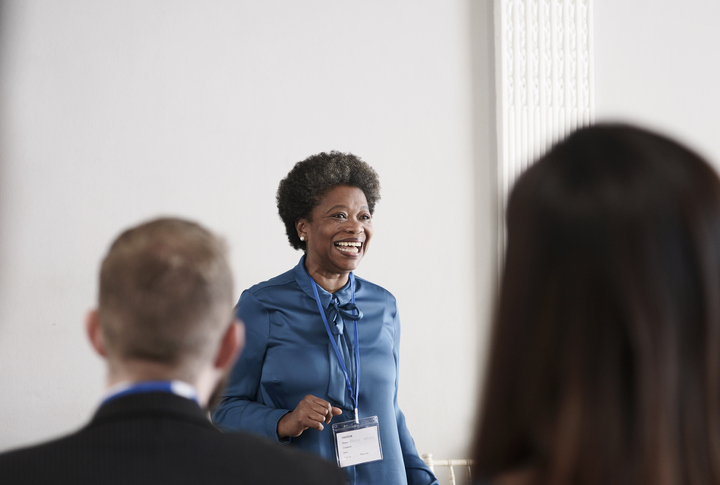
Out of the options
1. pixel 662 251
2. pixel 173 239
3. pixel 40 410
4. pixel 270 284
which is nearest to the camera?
pixel 662 251

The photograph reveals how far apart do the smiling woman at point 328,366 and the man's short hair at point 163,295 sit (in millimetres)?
1186

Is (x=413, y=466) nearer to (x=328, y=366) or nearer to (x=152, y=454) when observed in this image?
(x=328, y=366)

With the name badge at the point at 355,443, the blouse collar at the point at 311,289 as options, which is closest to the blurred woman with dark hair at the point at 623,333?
the name badge at the point at 355,443

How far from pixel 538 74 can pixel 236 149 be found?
205cm

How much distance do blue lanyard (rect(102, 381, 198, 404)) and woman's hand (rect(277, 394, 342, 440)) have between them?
1188 millimetres

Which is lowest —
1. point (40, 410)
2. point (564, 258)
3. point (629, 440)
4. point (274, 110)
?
point (40, 410)

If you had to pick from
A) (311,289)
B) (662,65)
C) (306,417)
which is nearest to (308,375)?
(306,417)

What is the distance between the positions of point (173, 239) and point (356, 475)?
1.51 m

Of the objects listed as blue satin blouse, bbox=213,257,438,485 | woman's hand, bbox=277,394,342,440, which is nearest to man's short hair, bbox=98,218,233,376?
woman's hand, bbox=277,394,342,440

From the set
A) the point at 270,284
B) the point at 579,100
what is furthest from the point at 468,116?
the point at 270,284

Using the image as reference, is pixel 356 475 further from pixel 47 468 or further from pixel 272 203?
pixel 272 203

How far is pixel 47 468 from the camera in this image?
36.4 inches

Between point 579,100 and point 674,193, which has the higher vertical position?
point 579,100

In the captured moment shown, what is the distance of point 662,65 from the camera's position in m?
4.79
